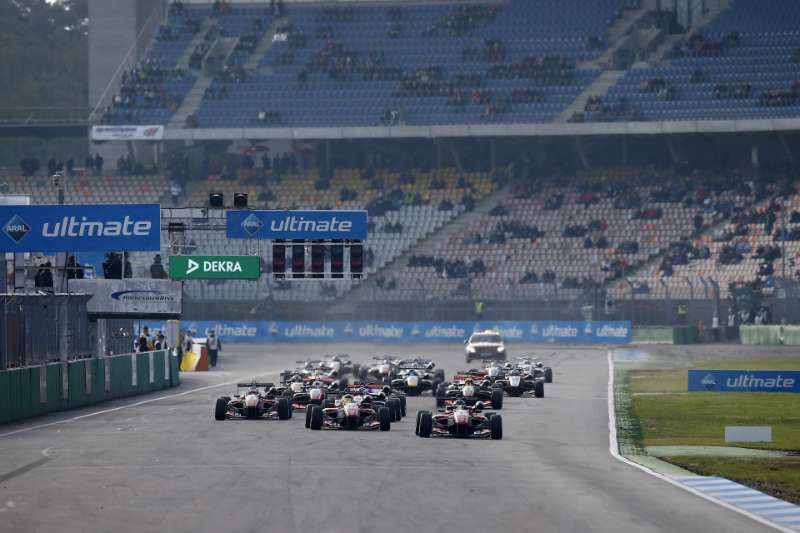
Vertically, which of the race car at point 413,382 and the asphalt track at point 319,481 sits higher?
the race car at point 413,382

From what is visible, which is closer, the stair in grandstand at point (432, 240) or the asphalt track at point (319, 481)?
the asphalt track at point (319, 481)

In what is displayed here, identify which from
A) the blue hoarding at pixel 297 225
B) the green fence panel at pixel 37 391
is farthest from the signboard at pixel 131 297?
the green fence panel at pixel 37 391

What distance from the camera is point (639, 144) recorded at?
76688 millimetres

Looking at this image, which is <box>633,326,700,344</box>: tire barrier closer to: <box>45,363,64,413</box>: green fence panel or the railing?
the railing

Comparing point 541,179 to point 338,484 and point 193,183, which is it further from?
point 338,484

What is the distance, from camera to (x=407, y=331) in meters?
67.4

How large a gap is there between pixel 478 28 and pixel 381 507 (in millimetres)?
68541

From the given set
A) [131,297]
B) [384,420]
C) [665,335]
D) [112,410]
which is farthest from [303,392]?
[665,335]

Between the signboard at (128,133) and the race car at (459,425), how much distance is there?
179 ft

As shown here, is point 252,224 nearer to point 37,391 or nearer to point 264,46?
point 37,391

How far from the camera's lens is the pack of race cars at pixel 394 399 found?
83.3ft

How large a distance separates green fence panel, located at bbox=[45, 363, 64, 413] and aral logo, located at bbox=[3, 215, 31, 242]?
13.0 feet

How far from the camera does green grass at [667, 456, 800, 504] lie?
1845 cm

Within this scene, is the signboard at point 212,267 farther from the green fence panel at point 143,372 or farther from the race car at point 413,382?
the race car at point 413,382
